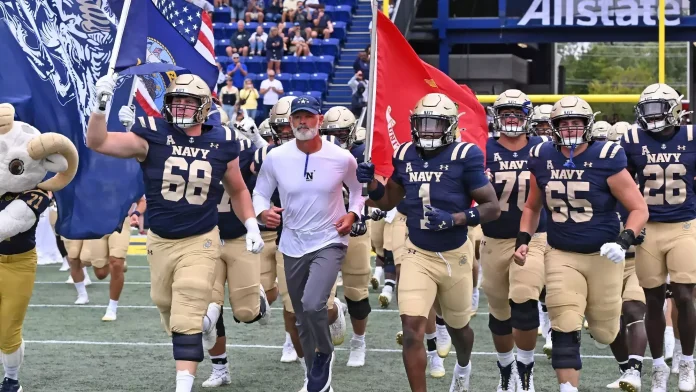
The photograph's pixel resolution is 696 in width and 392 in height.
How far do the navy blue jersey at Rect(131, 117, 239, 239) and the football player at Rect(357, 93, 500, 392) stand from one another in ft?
2.84

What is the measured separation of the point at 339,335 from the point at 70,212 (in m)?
2.08

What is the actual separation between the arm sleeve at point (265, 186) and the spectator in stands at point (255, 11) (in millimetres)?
15338

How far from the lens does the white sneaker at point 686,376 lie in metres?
7.28

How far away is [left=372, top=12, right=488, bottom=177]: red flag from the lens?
7109 mm

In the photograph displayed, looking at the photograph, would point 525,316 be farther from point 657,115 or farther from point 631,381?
point 657,115

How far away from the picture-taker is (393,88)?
741 cm

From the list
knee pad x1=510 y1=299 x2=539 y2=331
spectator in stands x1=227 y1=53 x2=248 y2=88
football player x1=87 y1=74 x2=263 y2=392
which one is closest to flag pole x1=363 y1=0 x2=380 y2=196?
football player x1=87 y1=74 x2=263 y2=392

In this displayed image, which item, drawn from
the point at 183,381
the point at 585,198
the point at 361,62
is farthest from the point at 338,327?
the point at 361,62

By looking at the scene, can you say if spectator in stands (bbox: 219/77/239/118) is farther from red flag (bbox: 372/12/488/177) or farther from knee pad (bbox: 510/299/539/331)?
A: knee pad (bbox: 510/299/539/331)

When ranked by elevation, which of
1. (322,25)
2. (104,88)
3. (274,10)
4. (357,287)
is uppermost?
(274,10)

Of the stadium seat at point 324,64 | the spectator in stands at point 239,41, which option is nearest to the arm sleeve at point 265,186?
the stadium seat at point 324,64

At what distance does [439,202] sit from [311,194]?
0.77 meters

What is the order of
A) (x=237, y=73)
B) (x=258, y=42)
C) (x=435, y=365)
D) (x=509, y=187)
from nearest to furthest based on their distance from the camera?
(x=509, y=187) < (x=435, y=365) < (x=237, y=73) < (x=258, y=42)

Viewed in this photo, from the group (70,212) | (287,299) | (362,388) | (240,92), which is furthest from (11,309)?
(240,92)
